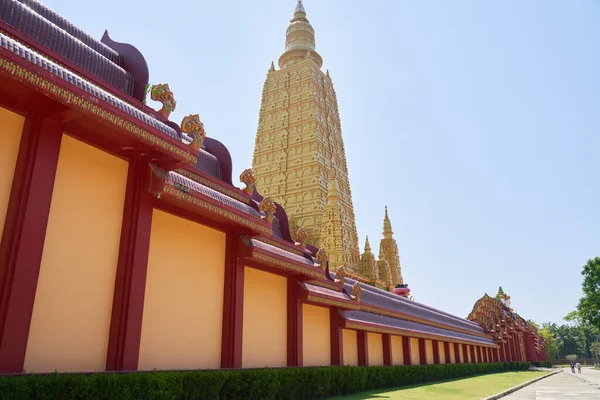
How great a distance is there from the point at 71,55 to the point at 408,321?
2083 centimetres

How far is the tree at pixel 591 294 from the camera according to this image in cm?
4972

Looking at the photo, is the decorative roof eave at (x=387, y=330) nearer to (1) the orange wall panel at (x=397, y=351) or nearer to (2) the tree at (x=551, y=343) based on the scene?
(1) the orange wall panel at (x=397, y=351)

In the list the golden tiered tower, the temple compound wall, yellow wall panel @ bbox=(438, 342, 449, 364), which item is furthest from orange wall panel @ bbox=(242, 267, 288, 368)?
the golden tiered tower

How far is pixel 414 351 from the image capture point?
25375mm

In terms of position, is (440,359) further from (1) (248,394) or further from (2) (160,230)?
(2) (160,230)

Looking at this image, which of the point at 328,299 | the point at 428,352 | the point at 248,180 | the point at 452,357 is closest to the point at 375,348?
the point at 328,299

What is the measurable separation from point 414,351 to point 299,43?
34.4m

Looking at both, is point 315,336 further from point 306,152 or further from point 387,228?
point 387,228

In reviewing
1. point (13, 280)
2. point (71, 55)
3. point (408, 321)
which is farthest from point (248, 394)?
point (408, 321)

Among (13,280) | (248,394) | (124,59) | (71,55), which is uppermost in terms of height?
(124,59)

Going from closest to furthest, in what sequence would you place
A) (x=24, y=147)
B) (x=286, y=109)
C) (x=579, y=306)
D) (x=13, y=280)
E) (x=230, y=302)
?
(x=13, y=280) < (x=24, y=147) < (x=230, y=302) < (x=286, y=109) < (x=579, y=306)

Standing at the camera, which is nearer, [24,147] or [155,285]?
[24,147]

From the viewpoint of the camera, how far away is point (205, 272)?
1009cm

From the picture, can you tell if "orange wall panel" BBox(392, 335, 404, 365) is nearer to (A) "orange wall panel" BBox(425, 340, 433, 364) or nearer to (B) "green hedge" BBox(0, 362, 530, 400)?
(A) "orange wall panel" BBox(425, 340, 433, 364)
